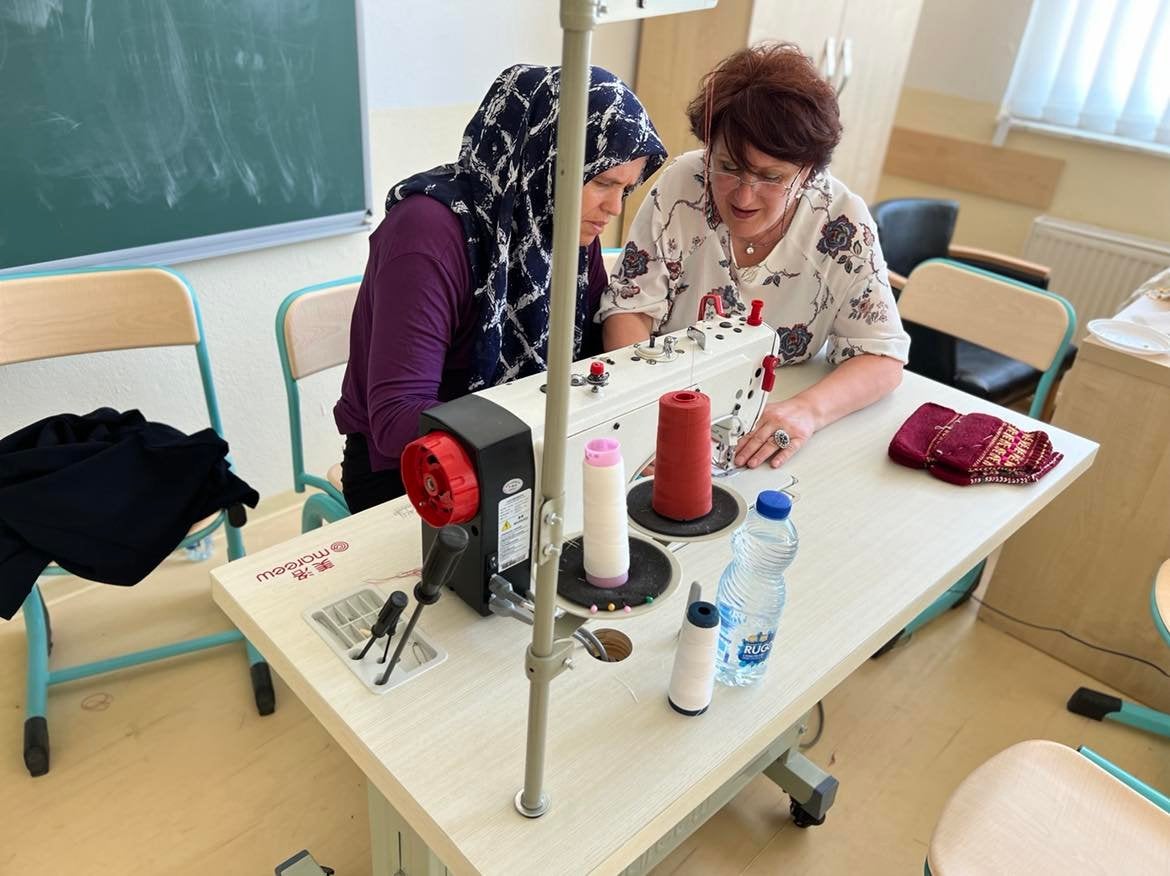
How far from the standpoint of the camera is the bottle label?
933mm

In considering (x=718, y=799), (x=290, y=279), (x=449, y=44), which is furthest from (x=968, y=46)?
(x=718, y=799)

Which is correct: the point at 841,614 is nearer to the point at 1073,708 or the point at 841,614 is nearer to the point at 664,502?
the point at 664,502

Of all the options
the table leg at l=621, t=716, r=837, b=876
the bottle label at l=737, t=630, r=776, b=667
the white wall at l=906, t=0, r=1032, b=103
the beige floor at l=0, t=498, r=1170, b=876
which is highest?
the white wall at l=906, t=0, r=1032, b=103

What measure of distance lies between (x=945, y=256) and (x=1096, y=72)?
→ 0.98m

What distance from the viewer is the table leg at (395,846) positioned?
102 centimetres

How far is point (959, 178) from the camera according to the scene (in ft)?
12.0

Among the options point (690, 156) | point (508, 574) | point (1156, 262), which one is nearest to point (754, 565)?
point (508, 574)

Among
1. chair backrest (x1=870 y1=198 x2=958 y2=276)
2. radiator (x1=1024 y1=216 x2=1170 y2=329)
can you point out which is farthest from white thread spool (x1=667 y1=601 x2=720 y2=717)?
radiator (x1=1024 y1=216 x2=1170 y2=329)

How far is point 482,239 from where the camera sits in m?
1.35

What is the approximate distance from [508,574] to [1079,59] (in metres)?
3.36

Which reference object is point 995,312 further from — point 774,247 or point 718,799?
point 718,799

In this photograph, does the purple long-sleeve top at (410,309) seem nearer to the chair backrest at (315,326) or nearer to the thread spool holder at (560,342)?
the chair backrest at (315,326)

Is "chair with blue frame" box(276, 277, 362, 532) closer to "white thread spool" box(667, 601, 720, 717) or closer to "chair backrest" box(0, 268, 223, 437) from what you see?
"chair backrest" box(0, 268, 223, 437)

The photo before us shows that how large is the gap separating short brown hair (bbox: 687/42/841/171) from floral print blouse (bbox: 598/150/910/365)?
181mm
